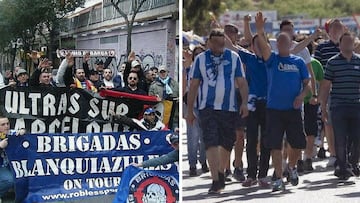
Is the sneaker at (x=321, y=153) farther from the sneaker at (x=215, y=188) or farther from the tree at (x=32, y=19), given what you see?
the tree at (x=32, y=19)

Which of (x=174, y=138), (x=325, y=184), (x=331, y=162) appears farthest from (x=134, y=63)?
(x=331, y=162)

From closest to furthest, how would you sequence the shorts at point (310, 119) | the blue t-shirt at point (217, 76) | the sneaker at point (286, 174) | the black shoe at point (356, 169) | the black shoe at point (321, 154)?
the blue t-shirt at point (217, 76) → the sneaker at point (286, 174) → the black shoe at point (356, 169) → the shorts at point (310, 119) → the black shoe at point (321, 154)

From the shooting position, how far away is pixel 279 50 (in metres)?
5.56

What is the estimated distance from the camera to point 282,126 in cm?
570

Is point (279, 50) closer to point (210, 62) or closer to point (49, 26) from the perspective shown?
point (210, 62)

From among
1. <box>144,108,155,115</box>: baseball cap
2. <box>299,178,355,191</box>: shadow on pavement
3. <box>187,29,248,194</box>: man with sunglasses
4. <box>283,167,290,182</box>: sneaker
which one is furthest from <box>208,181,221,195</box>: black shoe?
<box>144,108,155,115</box>: baseball cap

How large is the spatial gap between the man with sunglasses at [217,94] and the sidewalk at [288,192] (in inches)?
8.5

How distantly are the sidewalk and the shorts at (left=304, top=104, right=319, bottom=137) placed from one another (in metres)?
0.44

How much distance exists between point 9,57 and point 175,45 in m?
0.81

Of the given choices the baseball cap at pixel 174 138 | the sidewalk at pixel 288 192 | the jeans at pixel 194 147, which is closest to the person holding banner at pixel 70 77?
Result: the baseball cap at pixel 174 138

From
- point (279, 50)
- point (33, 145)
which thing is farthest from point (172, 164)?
point (279, 50)

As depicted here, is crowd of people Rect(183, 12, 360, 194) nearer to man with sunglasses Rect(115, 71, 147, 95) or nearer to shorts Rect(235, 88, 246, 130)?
shorts Rect(235, 88, 246, 130)

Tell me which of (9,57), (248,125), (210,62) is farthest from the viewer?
(248,125)

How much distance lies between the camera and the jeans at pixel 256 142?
5888 millimetres
